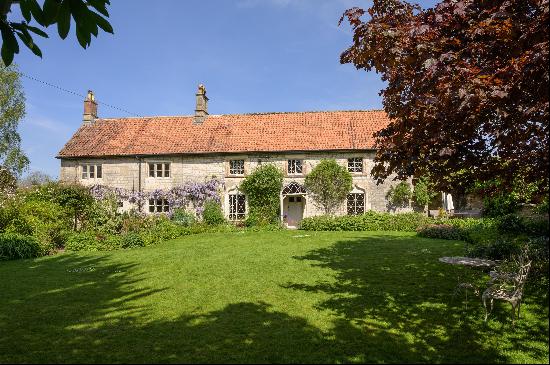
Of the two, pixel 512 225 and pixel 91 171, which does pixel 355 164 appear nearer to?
pixel 512 225

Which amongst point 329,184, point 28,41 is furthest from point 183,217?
point 28,41

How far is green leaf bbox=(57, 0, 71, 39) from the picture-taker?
274 cm

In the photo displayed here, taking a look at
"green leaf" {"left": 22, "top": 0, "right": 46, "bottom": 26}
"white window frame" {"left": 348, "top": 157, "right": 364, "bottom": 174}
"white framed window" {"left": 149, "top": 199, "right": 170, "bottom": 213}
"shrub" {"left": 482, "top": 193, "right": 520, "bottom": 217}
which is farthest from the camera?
"white framed window" {"left": 149, "top": 199, "right": 170, "bottom": 213}

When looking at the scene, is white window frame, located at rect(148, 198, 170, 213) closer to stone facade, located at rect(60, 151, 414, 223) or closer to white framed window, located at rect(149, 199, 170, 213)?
white framed window, located at rect(149, 199, 170, 213)

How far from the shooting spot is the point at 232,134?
2905 cm

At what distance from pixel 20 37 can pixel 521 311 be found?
318 inches

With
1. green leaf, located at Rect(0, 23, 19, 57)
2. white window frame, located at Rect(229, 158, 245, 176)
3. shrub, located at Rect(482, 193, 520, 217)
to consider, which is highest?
white window frame, located at Rect(229, 158, 245, 176)

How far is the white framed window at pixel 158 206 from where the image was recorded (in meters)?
28.5

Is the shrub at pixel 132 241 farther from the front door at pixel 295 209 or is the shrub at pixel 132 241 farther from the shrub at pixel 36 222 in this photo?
the front door at pixel 295 209

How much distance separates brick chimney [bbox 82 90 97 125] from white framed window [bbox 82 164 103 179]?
460cm

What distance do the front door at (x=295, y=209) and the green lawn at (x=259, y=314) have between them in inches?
573

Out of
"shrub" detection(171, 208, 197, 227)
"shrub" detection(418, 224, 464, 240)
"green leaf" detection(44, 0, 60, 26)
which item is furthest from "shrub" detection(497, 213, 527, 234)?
"green leaf" detection(44, 0, 60, 26)

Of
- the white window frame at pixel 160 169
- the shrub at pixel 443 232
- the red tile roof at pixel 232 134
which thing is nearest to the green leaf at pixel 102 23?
the shrub at pixel 443 232

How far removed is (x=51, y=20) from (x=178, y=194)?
25.7m
